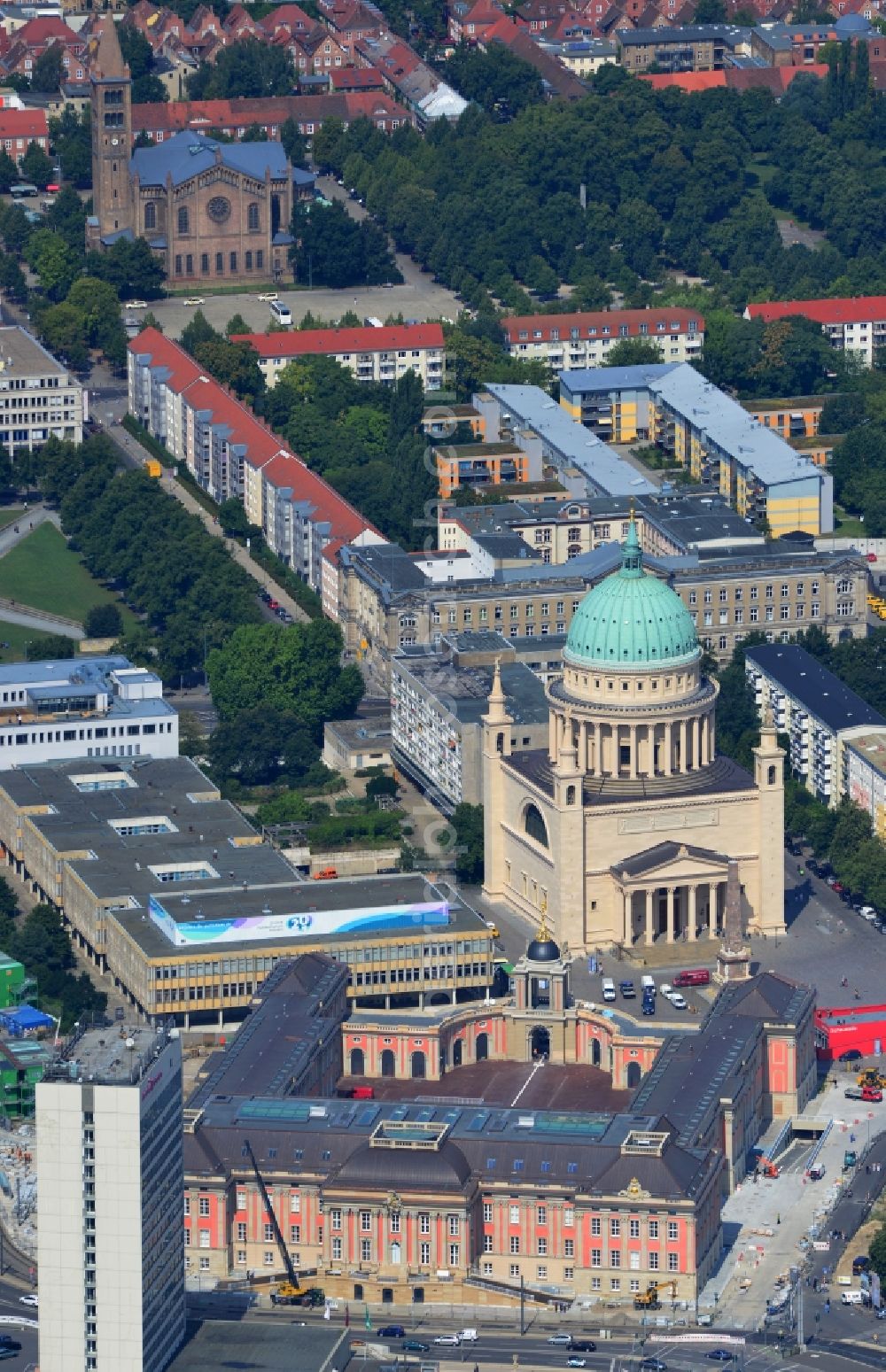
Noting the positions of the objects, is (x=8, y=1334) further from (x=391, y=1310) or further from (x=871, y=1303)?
(x=871, y=1303)

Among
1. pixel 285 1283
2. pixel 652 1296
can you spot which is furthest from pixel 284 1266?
pixel 652 1296

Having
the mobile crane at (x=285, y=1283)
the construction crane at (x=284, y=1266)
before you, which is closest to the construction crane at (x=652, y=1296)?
the mobile crane at (x=285, y=1283)

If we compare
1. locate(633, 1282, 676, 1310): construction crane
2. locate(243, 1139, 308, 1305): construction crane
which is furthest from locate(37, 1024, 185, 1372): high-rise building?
locate(633, 1282, 676, 1310): construction crane

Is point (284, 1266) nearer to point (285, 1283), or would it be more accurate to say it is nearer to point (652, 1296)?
point (285, 1283)

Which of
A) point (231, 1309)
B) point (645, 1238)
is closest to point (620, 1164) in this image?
point (645, 1238)

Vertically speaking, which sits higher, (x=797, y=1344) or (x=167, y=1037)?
(x=167, y=1037)

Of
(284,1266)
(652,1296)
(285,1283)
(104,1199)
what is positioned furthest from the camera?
(284,1266)

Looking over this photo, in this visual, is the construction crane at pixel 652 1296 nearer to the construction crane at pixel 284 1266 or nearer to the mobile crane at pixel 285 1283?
the mobile crane at pixel 285 1283
